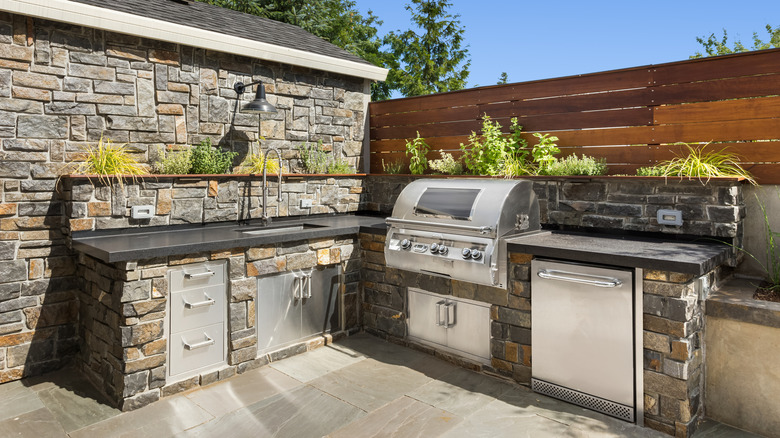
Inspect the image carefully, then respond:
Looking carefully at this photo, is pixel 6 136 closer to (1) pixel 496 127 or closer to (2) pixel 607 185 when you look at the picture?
(1) pixel 496 127

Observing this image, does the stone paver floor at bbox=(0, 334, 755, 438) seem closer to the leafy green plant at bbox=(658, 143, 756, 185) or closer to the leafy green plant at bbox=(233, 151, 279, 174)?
the leafy green plant at bbox=(658, 143, 756, 185)

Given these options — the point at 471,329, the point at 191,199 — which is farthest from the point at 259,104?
the point at 471,329

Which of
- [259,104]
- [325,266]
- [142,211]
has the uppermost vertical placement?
[259,104]

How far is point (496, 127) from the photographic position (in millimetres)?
4410

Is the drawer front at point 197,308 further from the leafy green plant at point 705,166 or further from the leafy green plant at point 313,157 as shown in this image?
the leafy green plant at point 705,166

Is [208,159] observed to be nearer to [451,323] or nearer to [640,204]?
[451,323]

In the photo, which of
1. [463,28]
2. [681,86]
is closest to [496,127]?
[681,86]

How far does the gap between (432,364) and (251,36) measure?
3.54 m

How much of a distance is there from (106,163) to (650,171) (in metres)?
4.02

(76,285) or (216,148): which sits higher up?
(216,148)

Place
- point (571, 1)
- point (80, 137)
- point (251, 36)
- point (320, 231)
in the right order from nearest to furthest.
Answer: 1. point (80, 137)
2. point (320, 231)
3. point (251, 36)
4. point (571, 1)

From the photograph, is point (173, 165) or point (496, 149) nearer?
point (173, 165)

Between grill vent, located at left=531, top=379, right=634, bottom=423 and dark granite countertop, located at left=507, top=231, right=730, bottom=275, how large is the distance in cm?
86

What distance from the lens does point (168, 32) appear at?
159 inches
